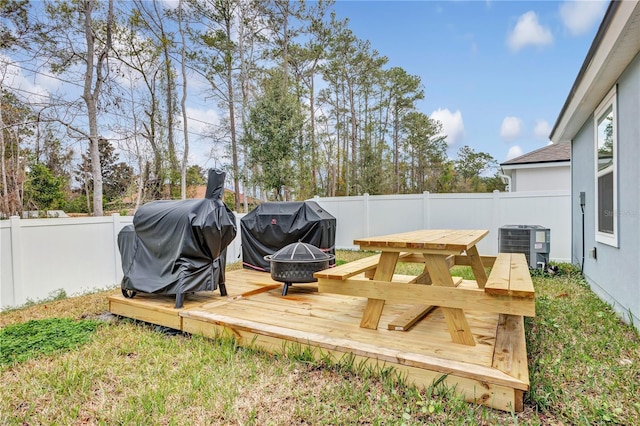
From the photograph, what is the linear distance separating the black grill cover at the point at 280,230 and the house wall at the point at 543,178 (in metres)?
8.32

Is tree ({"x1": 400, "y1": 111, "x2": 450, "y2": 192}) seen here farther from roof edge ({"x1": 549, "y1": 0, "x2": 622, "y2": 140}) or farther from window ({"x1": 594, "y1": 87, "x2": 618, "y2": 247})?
window ({"x1": 594, "y1": 87, "x2": 618, "y2": 247})

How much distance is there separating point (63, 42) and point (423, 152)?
20.0m

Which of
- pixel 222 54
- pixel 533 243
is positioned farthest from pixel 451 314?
pixel 222 54

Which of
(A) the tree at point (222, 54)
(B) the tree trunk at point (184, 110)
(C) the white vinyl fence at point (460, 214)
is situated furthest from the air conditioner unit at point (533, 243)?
(B) the tree trunk at point (184, 110)

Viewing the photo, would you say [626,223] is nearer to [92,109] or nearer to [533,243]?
[533,243]

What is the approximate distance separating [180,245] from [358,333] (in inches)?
83.5

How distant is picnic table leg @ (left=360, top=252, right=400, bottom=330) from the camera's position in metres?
2.79

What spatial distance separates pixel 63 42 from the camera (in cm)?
865

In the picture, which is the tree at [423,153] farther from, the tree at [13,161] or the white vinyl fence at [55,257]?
the white vinyl fence at [55,257]

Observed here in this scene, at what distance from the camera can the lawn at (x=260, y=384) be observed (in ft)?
6.50

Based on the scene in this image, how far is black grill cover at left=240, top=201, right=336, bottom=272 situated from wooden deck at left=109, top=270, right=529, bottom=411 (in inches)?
58.8

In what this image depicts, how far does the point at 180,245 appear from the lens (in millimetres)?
3646

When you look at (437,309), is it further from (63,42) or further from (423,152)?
(423,152)

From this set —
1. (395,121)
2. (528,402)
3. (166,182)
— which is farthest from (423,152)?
(528,402)
